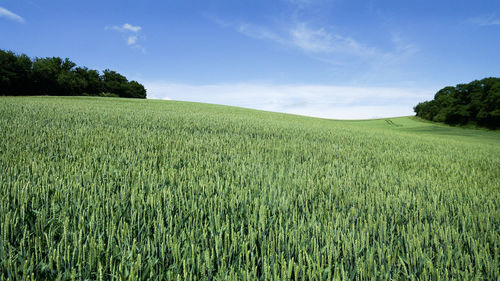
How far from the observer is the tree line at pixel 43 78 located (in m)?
47.4

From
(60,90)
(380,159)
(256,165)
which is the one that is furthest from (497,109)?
(60,90)

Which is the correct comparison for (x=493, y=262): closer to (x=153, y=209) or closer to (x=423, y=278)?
(x=423, y=278)

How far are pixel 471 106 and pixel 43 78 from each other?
88.6m

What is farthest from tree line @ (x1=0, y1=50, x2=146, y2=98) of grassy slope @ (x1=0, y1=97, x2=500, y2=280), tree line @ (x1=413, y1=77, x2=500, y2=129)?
tree line @ (x1=413, y1=77, x2=500, y2=129)

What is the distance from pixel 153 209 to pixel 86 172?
120 centimetres

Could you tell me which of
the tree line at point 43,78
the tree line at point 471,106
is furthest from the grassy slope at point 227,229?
the tree line at point 43,78

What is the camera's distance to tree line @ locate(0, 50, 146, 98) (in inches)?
1868

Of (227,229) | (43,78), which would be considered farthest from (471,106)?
(43,78)

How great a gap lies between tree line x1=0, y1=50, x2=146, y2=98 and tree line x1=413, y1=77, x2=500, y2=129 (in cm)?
8160

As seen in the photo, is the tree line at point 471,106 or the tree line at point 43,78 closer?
the tree line at point 471,106

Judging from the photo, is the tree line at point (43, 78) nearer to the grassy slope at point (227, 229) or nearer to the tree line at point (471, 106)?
the grassy slope at point (227, 229)

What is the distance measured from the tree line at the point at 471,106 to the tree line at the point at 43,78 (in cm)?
8160

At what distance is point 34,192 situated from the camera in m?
1.76

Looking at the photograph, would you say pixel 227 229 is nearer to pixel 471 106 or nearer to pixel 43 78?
pixel 471 106
